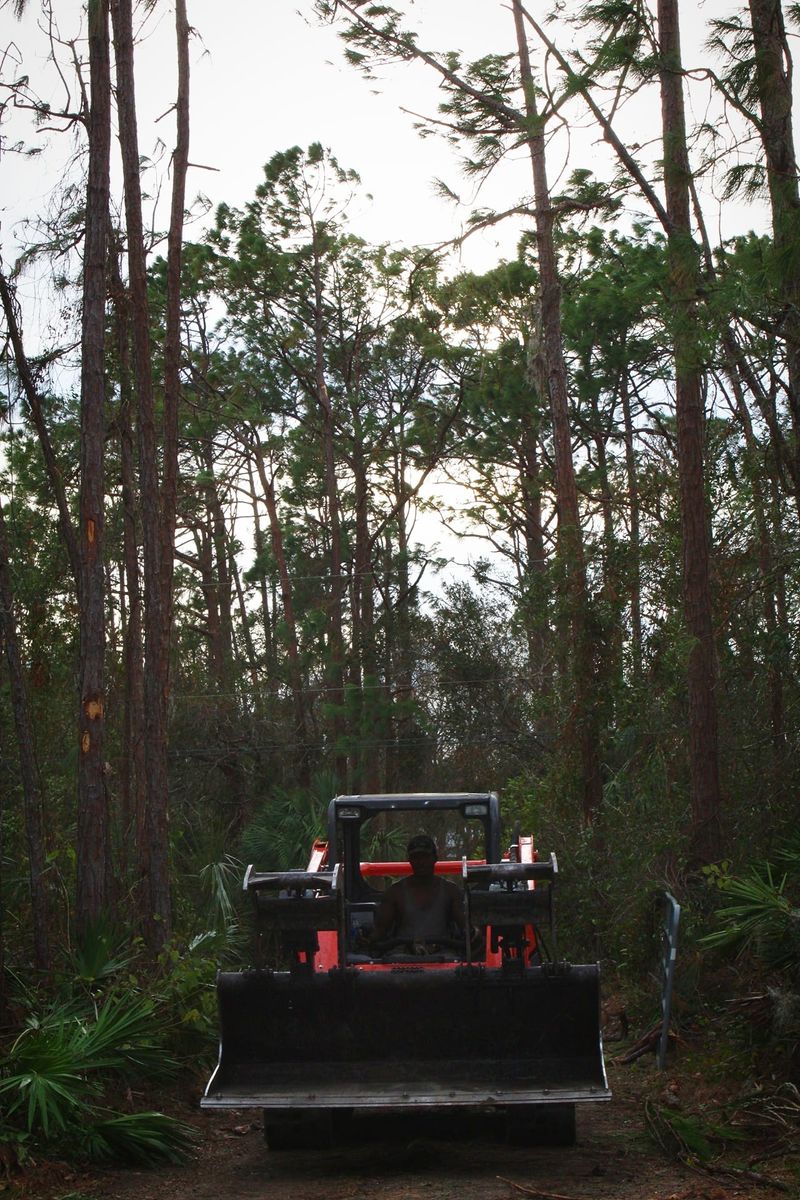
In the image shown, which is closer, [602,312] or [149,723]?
[149,723]

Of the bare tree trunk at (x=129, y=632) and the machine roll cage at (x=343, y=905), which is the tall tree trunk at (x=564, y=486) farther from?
the machine roll cage at (x=343, y=905)

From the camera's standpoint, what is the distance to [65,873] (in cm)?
1505

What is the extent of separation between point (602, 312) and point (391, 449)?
8257 millimetres

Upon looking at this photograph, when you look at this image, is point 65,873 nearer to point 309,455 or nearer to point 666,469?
point 666,469

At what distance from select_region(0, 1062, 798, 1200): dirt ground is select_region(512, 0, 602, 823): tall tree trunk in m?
8.95

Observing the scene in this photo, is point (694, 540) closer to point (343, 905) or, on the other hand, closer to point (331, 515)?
point (343, 905)

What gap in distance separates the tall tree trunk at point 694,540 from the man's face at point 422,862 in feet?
15.6

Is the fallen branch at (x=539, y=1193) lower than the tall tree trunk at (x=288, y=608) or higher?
lower

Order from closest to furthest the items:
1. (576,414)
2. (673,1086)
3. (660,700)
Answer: (673,1086) → (660,700) → (576,414)

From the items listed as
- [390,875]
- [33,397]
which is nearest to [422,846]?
[390,875]

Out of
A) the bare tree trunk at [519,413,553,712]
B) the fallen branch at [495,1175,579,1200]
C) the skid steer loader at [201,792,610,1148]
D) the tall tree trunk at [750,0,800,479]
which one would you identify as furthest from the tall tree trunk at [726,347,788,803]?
the bare tree trunk at [519,413,553,712]

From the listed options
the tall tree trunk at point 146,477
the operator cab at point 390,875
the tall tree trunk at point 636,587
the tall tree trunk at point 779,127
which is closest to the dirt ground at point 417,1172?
the operator cab at point 390,875

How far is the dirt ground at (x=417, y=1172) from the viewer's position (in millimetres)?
7008

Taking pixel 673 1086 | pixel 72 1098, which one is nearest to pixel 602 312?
pixel 673 1086
